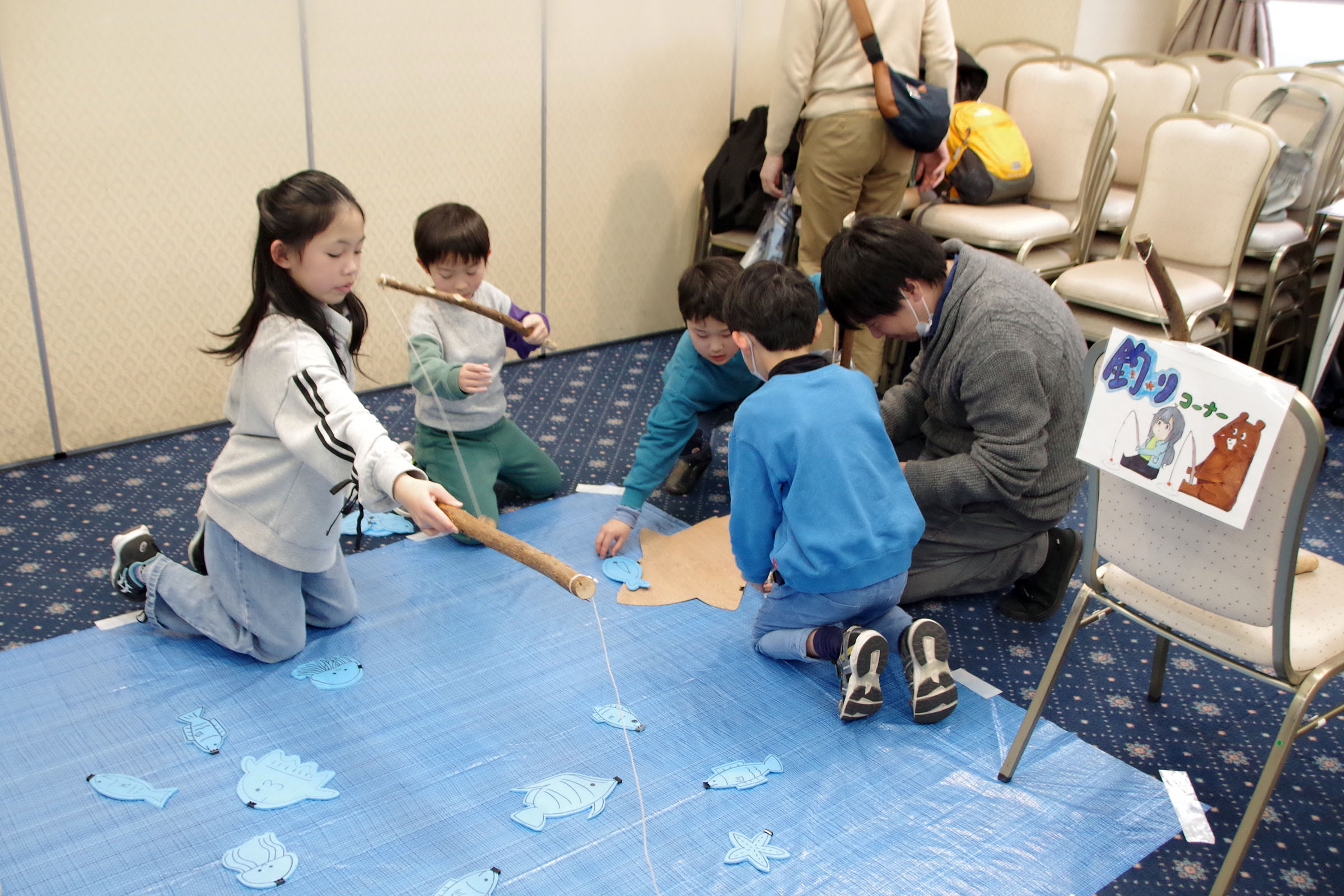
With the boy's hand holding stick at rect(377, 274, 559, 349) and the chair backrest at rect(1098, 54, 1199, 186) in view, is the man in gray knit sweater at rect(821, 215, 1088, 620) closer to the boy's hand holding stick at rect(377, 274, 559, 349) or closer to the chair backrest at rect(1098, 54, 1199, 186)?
the boy's hand holding stick at rect(377, 274, 559, 349)

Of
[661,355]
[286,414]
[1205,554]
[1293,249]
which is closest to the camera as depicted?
[1205,554]

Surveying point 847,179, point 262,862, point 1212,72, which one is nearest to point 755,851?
point 262,862

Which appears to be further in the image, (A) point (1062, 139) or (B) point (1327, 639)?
(A) point (1062, 139)

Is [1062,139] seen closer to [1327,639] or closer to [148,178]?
[1327,639]

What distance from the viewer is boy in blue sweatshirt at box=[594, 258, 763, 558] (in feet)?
7.74

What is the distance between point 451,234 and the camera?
7.86 feet

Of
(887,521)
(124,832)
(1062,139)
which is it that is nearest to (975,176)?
(1062,139)

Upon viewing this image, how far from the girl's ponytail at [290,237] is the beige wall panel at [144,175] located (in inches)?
47.1

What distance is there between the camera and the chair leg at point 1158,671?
78.0 inches

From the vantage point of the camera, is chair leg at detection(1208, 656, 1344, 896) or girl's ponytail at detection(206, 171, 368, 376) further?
girl's ponytail at detection(206, 171, 368, 376)

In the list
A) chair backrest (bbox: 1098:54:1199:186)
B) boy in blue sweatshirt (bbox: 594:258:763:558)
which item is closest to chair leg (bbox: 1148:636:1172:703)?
boy in blue sweatshirt (bbox: 594:258:763:558)

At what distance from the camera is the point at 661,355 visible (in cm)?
391

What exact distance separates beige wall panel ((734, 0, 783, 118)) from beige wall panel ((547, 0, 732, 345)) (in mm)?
69

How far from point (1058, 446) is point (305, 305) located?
152 centimetres
